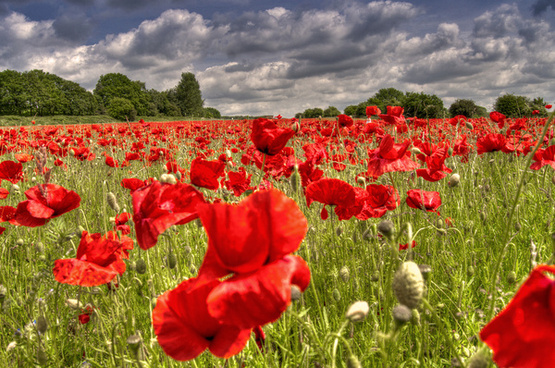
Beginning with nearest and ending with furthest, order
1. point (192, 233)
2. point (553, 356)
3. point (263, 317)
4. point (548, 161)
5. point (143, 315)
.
→ point (553, 356) → point (263, 317) → point (143, 315) → point (548, 161) → point (192, 233)

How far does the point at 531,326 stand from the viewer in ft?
1.39

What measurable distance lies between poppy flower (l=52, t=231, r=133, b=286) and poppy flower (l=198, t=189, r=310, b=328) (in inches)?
27.3

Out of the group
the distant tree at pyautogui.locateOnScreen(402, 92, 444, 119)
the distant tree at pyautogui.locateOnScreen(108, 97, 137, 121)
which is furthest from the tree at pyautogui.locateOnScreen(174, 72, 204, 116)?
the distant tree at pyautogui.locateOnScreen(402, 92, 444, 119)

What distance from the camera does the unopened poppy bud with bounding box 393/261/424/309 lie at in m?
0.68

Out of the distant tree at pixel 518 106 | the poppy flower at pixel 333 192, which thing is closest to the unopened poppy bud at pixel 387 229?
the poppy flower at pixel 333 192

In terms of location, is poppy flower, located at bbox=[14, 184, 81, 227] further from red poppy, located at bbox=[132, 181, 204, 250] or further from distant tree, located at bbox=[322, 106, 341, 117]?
distant tree, located at bbox=[322, 106, 341, 117]

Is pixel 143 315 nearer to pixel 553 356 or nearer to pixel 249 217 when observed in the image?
pixel 249 217

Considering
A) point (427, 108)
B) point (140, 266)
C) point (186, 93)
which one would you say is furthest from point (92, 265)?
point (186, 93)

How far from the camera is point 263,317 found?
1.72 ft

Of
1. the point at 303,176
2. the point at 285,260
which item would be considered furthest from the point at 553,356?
the point at 303,176

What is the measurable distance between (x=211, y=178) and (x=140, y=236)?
2.59 ft

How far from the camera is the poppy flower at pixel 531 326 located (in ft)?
1.34

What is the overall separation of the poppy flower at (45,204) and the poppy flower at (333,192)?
41.0 inches

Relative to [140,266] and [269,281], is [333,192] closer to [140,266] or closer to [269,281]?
[140,266]
